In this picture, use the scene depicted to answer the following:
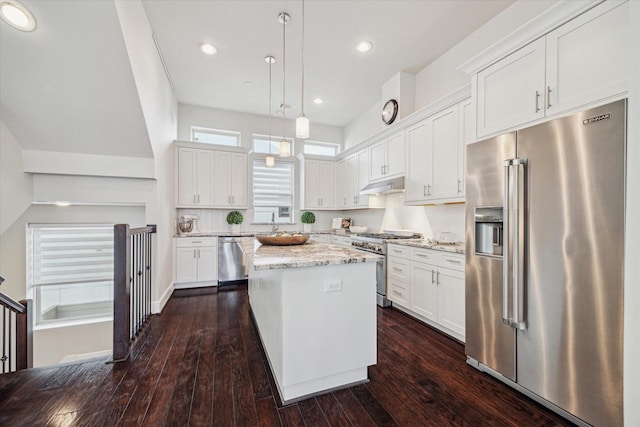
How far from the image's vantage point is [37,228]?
3512 millimetres

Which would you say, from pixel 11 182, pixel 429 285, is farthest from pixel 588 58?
pixel 11 182

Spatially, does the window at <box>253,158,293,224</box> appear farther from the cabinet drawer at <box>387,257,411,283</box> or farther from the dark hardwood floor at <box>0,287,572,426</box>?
the dark hardwood floor at <box>0,287,572,426</box>

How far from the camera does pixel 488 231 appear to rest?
203 centimetres

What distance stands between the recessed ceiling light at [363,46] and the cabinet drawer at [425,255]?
2541 millimetres

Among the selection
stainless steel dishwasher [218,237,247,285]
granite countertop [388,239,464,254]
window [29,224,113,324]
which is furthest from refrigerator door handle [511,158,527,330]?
window [29,224,113,324]

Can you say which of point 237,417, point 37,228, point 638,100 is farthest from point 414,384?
point 37,228

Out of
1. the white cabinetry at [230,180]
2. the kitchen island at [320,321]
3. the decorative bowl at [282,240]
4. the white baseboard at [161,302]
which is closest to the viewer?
the kitchen island at [320,321]

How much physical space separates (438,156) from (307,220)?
10.5ft

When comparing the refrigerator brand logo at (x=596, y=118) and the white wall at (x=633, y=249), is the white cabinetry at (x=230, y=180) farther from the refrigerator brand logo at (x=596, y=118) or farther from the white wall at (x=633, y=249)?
the white wall at (x=633, y=249)

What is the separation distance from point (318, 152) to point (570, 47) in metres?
4.76

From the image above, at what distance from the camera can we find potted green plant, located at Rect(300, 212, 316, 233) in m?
5.68

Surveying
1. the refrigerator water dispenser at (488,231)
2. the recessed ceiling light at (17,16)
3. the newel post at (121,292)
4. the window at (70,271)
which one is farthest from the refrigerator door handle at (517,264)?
the window at (70,271)

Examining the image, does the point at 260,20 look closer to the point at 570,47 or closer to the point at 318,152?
the point at 570,47

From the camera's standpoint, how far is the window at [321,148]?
598cm
